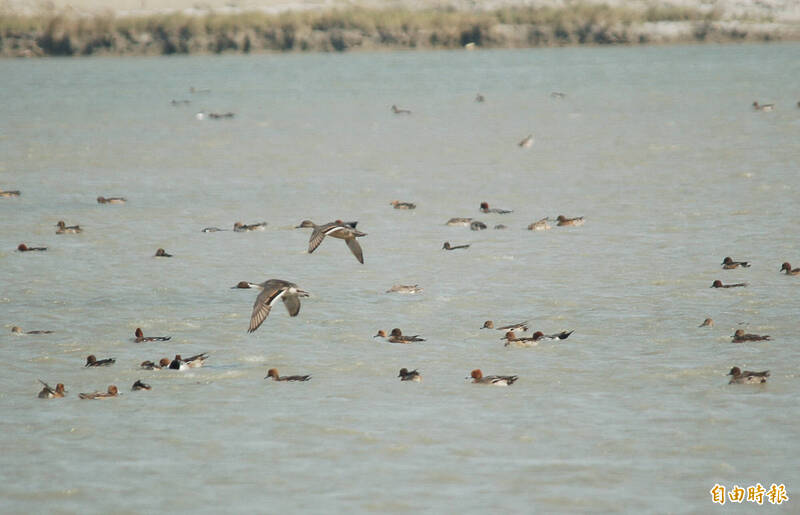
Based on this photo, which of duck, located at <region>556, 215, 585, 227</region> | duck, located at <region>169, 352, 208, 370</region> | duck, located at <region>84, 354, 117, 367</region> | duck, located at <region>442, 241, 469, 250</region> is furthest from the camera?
duck, located at <region>556, 215, 585, 227</region>

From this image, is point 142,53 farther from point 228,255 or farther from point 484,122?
point 228,255

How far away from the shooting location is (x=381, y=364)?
19.7 m

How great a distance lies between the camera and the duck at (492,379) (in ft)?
60.1

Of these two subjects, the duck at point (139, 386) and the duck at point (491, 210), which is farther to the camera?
the duck at point (491, 210)

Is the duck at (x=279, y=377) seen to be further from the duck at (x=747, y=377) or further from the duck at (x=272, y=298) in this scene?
the duck at (x=747, y=377)

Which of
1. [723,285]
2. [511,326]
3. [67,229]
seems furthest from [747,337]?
[67,229]

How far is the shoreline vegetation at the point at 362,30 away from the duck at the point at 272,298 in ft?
281

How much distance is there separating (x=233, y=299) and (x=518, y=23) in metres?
88.6

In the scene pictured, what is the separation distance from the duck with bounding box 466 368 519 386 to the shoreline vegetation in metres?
87.9

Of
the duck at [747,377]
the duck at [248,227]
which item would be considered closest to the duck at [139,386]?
the duck at [747,377]

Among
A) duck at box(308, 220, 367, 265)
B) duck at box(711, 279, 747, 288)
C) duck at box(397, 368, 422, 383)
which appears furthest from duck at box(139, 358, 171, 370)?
duck at box(711, 279, 747, 288)

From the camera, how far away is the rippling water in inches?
596

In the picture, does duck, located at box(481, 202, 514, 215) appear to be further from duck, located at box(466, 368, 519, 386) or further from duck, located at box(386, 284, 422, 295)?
duck, located at box(466, 368, 519, 386)

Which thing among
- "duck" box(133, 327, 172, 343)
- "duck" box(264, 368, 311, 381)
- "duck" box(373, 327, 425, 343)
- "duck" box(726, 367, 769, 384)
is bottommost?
"duck" box(133, 327, 172, 343)
